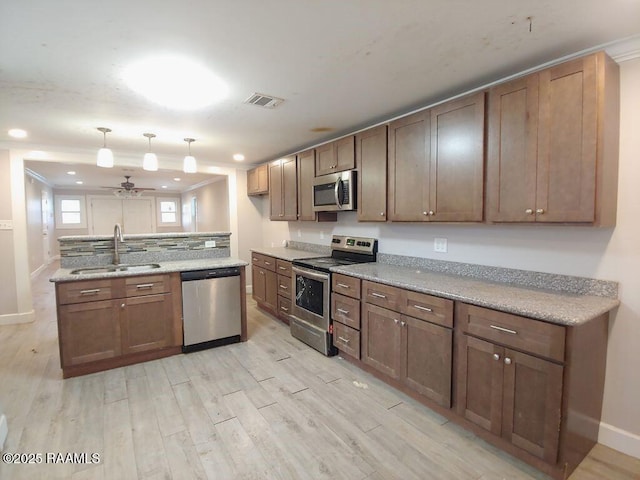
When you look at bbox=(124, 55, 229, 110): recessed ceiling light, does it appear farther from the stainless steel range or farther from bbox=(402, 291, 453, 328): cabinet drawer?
bbox=(402, 291, 453, 328): cabinet drawer

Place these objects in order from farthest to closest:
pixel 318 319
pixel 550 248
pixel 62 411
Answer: pixel 318 319 → pixel 62 411 → pixel 550 248

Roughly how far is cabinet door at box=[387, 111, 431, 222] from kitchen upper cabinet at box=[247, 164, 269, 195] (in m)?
2.69

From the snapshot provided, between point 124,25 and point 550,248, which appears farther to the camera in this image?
point 550,248

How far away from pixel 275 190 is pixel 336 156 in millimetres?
1549

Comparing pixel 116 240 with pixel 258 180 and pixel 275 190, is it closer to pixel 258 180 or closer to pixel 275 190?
pixel 275 190

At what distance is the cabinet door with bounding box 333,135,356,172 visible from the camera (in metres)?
3.40

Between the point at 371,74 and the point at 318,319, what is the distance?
2287 millimetres

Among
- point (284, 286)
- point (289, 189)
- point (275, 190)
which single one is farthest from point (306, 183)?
point (284, 286)

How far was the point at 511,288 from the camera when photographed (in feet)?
7.29

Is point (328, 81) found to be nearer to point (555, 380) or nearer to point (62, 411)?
point (555, 380)

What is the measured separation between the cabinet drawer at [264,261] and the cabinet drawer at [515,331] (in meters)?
2.81

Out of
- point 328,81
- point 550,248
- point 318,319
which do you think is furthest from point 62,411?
point 550,248

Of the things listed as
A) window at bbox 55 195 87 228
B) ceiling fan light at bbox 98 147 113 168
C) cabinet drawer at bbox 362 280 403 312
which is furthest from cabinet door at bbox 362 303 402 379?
window at bbox 55 195 87 228

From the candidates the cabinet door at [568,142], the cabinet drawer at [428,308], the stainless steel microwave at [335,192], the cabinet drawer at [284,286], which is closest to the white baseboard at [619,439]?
the cabinet drawer at [428,308]
